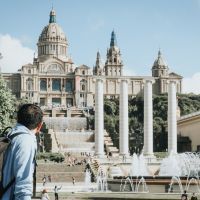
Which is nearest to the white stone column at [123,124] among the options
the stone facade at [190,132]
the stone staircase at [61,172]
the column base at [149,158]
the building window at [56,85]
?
the column base at [149,158]

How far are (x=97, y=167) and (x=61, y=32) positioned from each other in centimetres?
10918

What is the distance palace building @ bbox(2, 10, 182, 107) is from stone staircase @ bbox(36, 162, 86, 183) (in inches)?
3052

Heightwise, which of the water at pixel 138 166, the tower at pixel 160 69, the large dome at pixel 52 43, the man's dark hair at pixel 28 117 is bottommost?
the water at pixel 138 166

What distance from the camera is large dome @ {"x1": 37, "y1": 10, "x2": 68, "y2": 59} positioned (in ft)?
501

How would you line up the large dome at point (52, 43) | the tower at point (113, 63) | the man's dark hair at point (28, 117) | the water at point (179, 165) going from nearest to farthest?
the man's dark hair at point (28, 117), the water at point (179, 165), the large dome at point (52, 43), the tower at point (113, 63)

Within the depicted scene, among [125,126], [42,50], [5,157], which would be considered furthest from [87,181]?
[42,50]

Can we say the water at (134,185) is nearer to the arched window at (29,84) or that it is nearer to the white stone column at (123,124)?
the white stone column at (123,124)

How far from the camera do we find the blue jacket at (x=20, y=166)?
4.54 meters

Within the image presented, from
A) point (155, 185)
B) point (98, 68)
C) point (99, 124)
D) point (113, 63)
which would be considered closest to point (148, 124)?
point (99, 124)

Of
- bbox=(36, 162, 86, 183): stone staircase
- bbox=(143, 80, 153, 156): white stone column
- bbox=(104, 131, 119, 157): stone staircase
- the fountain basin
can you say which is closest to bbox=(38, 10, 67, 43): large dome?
bbox=(104, 131, 119, 157): stone staircase

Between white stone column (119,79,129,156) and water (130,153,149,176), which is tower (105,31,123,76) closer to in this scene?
white stone column (119,79,129,156)

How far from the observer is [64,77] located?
140 metres

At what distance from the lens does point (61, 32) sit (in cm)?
15788

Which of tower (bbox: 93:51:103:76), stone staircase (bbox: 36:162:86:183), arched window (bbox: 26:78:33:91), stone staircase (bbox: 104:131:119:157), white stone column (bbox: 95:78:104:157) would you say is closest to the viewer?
stone staircase (bbox: 36:162:86:183)
